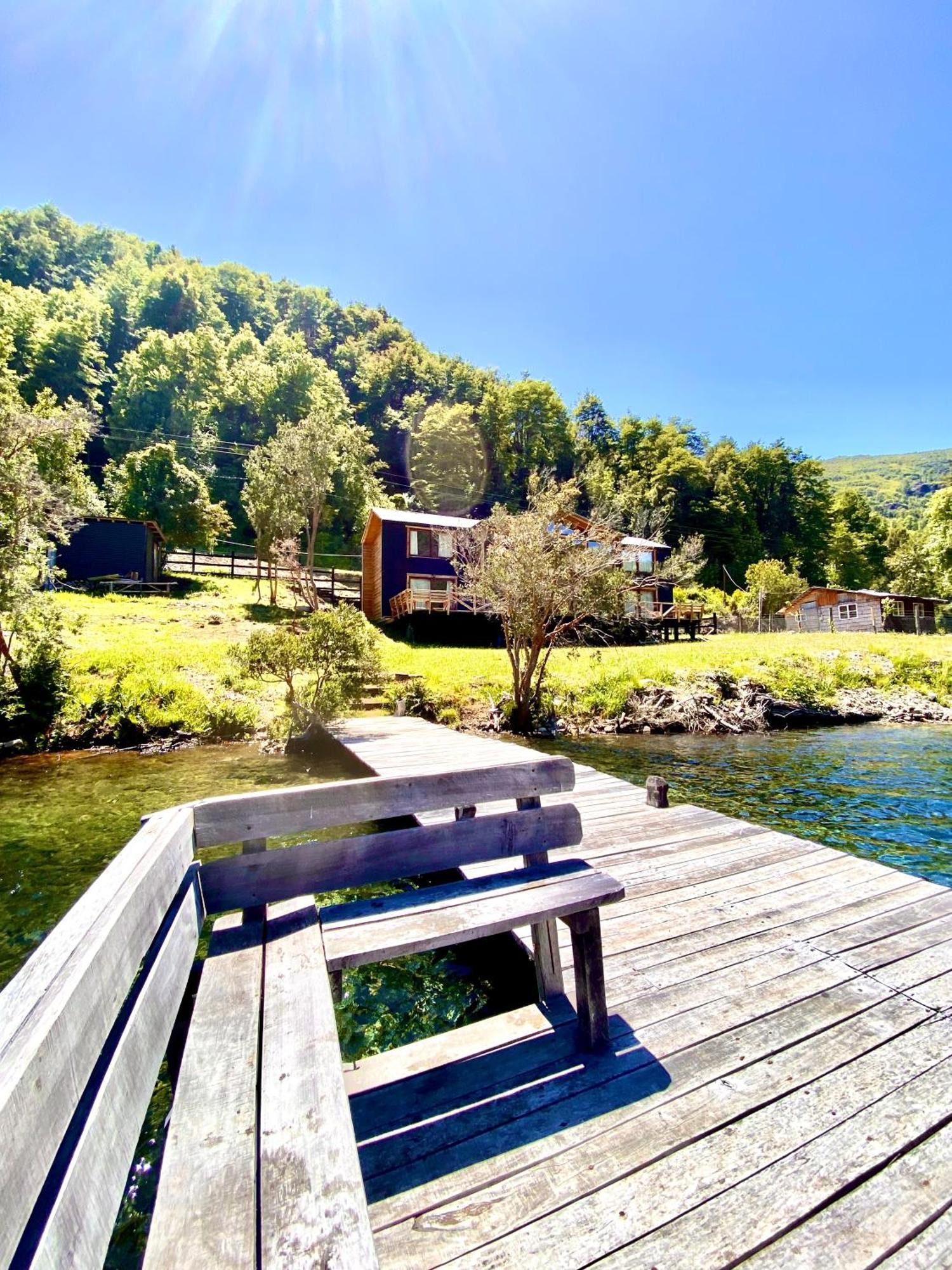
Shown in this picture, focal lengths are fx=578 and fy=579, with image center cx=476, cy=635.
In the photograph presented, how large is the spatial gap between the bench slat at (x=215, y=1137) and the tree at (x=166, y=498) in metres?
35.6

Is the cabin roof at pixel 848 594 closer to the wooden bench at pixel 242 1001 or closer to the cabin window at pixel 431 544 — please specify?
the cabin window at pixel 431 544

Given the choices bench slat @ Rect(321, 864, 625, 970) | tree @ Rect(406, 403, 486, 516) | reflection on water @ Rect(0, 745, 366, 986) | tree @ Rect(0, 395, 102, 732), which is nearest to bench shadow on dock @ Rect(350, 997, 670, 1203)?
bench slat @ Rect(321, 864, 625, 970)

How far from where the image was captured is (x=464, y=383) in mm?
66812

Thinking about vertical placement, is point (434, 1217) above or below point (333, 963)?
below

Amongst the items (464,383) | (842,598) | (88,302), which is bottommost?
(842,598)

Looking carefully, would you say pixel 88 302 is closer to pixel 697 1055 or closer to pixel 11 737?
pixel 11 737

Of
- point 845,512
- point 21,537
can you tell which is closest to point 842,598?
point 845,512

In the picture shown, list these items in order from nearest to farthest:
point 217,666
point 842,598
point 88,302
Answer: point 217,666 < point 842,598 < point 88,302

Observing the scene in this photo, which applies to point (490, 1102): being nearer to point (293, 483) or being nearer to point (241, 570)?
point (293, 483)

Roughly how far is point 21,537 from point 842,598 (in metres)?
45.5

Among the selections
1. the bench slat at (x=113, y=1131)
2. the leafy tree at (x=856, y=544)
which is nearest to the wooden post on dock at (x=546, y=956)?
the bench slat at (x=113, y=1131)

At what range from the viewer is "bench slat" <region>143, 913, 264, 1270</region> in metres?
1.10

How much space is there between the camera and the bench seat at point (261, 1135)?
1.08 m

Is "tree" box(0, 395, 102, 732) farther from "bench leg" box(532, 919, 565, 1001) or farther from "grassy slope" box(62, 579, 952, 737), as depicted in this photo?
"bench leg" box(532, 919, 565, 1001)
